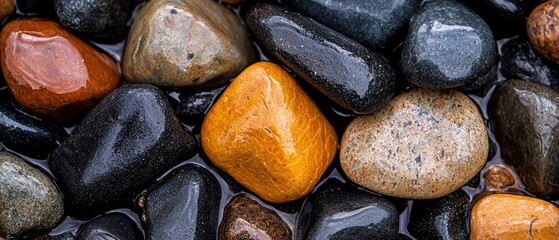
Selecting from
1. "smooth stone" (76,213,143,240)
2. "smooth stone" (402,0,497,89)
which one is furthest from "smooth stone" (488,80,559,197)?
"smooth stone" (76,213,143,240)

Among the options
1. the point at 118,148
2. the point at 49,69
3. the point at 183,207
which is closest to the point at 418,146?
Answer: the point at 183,207

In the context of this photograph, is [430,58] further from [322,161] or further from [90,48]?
[90,48]

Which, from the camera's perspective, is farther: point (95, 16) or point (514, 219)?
point (95, 16)

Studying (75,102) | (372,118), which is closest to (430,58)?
(372,118)

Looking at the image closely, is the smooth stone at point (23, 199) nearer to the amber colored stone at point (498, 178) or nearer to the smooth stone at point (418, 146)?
the smooth stone at point (418, 146)

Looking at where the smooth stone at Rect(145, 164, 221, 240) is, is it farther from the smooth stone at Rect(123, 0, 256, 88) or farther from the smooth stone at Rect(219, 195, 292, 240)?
the smooth stone at Rect(123, 0, 256, 88)

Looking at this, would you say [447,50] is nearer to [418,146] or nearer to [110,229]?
[418,146]
